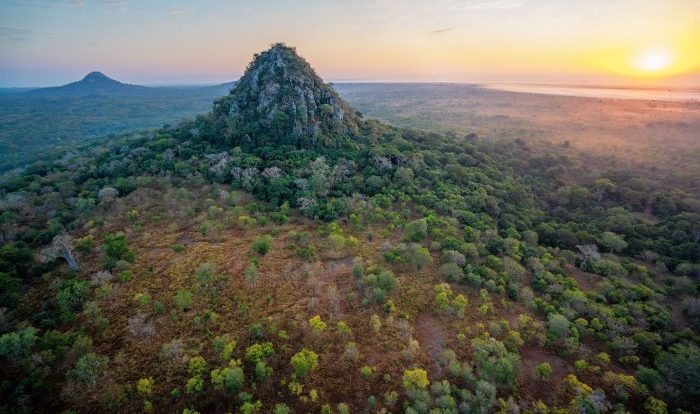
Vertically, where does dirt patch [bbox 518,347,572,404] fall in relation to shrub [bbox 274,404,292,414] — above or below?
below

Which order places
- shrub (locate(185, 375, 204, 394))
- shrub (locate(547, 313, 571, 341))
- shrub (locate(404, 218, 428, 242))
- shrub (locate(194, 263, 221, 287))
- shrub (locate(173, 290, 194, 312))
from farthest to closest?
shrub (locate(404, 218, 428, 242)), shrub (locate(194, 263, 221, 287)), shrub (locate(547, 313, 571, 341)), shrub (locate(173, 290, 194, 312)), shrub (locate(185, 375, 204, 394))

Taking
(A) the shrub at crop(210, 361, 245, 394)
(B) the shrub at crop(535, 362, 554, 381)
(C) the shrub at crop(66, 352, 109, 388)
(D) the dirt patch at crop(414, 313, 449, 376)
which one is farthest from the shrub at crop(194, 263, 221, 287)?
(B) the shrub at crop(535, 362, 554, 381)

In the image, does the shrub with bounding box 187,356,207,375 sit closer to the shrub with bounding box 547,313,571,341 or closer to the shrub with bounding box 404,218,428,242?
the shrub with bounding box 404,218,428,242

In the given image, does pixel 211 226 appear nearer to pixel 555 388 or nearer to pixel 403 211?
pixel 403 211

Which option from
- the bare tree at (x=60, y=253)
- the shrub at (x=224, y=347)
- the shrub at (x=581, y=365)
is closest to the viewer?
the shrub at (x=224, y=347)

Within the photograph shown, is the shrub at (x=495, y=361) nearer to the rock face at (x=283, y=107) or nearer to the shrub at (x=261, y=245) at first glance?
the shrub at (x=261, y=245)

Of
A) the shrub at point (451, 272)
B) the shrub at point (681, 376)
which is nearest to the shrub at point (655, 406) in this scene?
the shrub at point (681, 376)

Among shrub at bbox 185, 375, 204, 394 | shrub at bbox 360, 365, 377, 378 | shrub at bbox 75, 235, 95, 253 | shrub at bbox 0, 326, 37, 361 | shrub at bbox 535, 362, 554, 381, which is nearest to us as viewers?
shrub at bbox 185, 375, 204, 394
